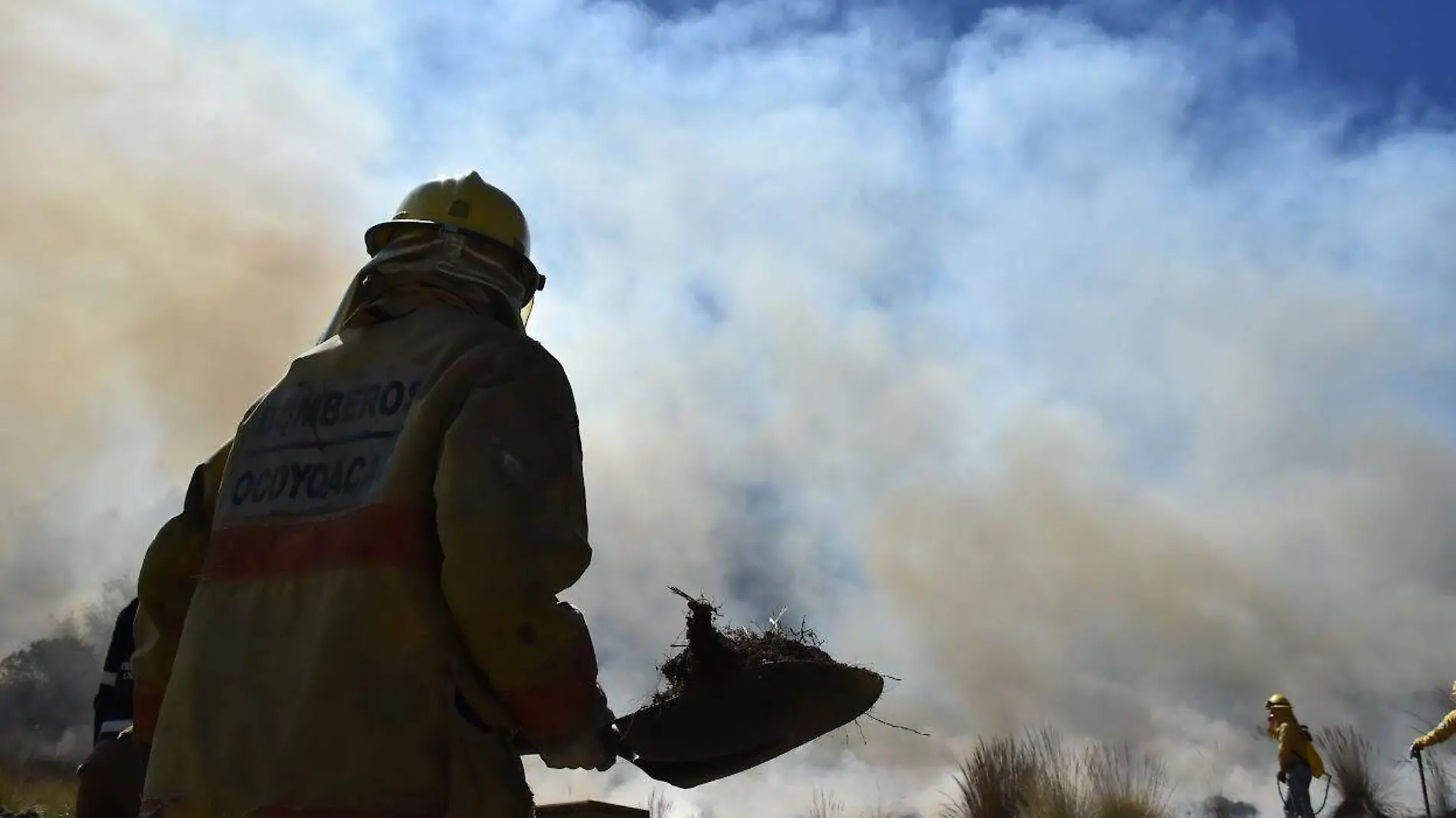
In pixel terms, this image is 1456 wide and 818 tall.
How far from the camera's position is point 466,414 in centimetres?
284

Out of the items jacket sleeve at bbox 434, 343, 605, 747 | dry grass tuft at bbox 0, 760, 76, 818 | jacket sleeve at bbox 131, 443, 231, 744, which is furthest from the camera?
dry grass tuft at bbox 0, 760, 76, 818

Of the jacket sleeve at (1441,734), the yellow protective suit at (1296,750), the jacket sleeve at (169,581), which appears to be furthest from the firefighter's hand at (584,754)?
the yellow protective suit at (1296,750)

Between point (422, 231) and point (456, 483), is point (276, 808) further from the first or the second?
point (422, 231)

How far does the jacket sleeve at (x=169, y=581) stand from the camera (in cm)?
343

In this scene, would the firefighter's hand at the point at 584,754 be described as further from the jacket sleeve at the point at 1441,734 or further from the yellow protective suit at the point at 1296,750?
the yellow protective suit at the point at 1296,750

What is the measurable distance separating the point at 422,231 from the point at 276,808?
5.01ft

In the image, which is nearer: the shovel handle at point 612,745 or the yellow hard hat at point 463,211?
the shovel handle at point 612,745

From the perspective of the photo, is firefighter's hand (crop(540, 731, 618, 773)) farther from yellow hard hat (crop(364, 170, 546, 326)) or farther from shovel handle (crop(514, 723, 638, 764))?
yellow hard hat (crop(364, 170, 546, 326))

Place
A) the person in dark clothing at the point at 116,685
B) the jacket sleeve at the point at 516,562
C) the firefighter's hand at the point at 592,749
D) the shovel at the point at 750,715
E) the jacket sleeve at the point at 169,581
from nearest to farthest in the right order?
the jacket sleeve at the point at 516,562 → the firefighter's hand at the point at 592,749 → the shovel at the point at 750,715 → the jacket sleeve at the point at 169,581 → the person in dark clothing at the point at 116,685

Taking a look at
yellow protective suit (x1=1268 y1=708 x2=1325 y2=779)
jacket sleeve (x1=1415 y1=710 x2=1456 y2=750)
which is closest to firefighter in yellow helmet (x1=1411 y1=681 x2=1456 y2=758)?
jacket sleeve (x1=1415 y1=710 x2=1456 y2=750)

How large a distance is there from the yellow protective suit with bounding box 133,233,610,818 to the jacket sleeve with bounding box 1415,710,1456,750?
1013 cm

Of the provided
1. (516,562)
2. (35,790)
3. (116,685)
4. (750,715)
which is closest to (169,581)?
(516,562)

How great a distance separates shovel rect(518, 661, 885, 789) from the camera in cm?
323

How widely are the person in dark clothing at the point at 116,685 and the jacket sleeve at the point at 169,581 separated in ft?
10.5
